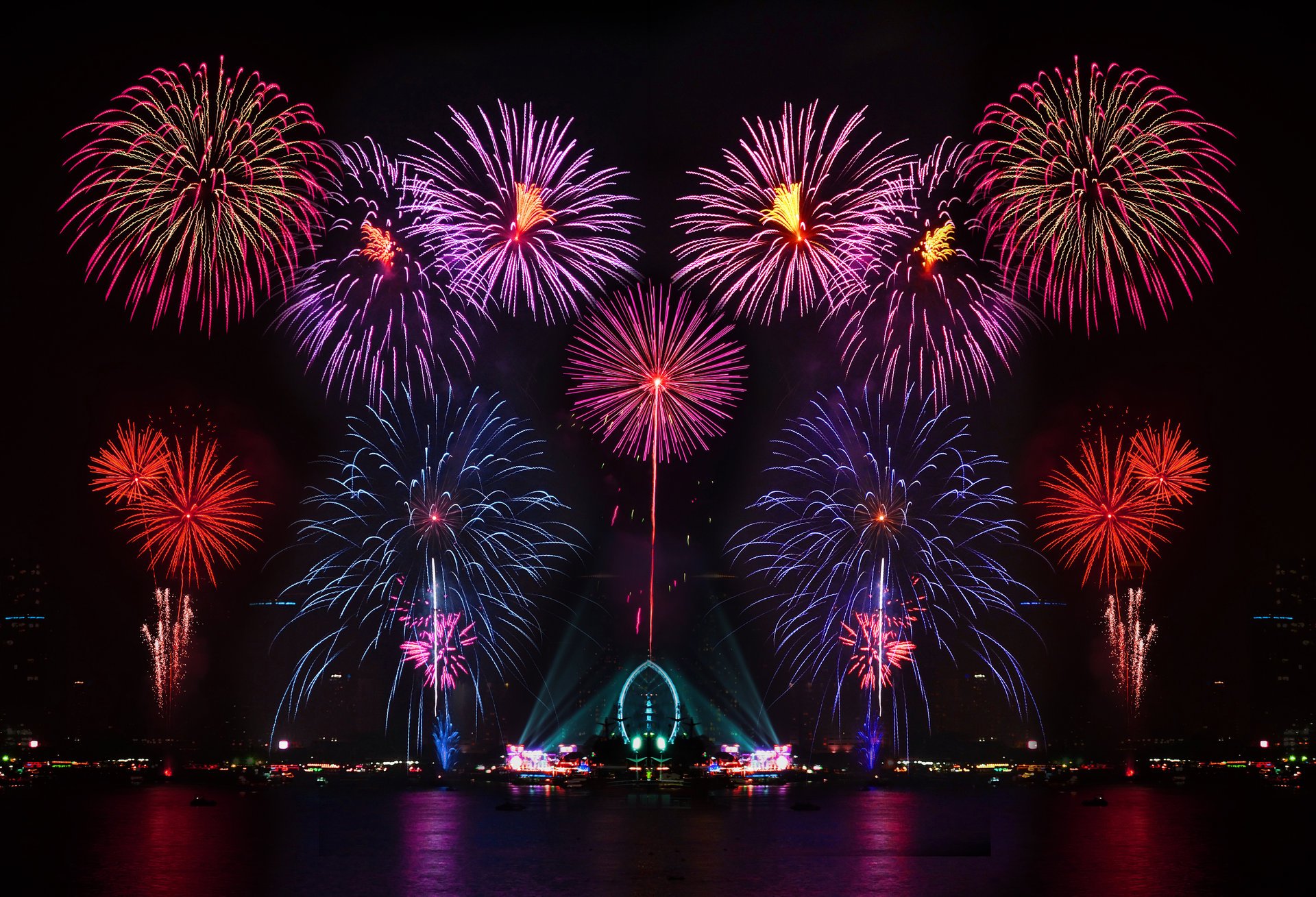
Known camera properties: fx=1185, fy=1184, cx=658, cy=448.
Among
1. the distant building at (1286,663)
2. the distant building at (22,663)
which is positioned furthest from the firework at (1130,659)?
the distant building at (22,663)

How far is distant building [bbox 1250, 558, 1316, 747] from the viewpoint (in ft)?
520

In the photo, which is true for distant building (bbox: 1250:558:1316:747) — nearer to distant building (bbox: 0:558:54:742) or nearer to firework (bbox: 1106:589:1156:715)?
firework (bbox: 1106:589:1156:715)

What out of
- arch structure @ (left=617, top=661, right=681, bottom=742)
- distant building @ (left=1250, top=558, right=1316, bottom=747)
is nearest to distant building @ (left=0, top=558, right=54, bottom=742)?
arch structure @ (left=617, top=661, right=681, bottom=742)

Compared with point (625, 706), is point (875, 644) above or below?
above

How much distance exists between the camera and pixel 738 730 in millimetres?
175250

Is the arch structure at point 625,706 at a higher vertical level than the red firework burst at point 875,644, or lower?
lower

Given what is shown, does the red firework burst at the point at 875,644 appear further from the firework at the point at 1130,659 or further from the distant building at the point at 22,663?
the distant building at the point at 22,663

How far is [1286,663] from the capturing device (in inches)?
6427

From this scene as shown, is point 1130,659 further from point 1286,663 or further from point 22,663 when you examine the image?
point 22,663

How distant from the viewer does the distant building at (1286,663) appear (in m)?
158

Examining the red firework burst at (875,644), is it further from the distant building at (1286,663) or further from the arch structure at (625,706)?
the distant building at (1286,663)

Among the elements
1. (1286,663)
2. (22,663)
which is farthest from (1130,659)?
(22,663)

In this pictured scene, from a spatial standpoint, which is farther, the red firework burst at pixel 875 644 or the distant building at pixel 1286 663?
the distant building at pixel 1286 663

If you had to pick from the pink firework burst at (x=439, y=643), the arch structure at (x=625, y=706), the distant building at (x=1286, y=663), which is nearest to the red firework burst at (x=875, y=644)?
the pink firework burst at (x=439, y=643)
